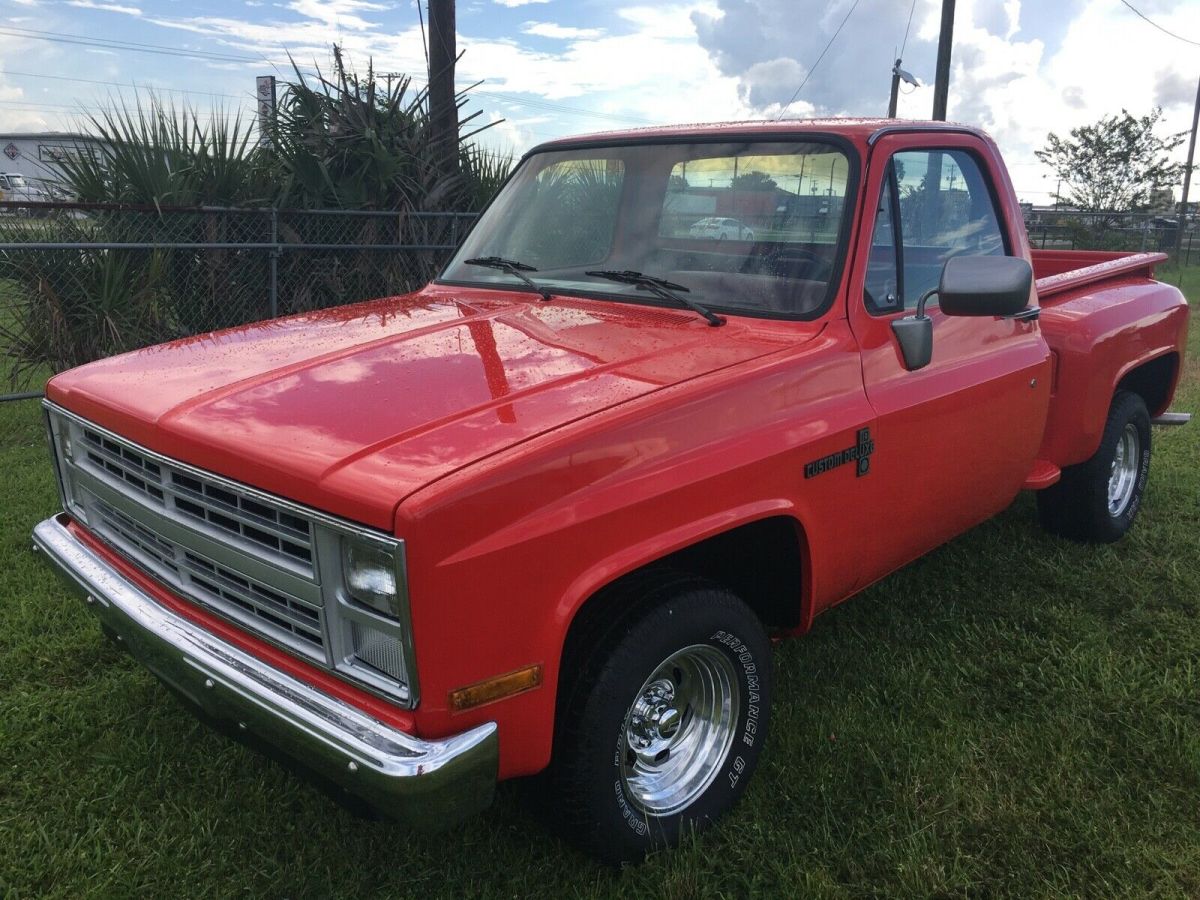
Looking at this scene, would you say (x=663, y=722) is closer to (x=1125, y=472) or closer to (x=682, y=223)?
(x=682, y=223)

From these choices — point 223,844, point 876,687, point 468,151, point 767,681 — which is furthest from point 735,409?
point 468,151

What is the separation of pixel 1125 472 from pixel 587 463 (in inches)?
154

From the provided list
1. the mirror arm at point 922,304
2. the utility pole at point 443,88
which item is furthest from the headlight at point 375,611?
the utility pole at point 443,88

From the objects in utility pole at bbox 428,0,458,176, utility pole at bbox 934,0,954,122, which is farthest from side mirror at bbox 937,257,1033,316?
utility pole at bbox 934,0,954,122

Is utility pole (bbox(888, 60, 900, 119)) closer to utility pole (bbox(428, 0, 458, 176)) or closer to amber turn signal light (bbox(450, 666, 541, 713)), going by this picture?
utility pole (bbox(428, 0, 458, 176))

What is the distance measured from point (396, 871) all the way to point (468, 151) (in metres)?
7.19

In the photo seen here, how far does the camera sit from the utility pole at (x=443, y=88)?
28.1ft

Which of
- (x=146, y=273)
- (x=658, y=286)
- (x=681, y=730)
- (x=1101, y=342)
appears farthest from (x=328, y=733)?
(x=146, y=273)

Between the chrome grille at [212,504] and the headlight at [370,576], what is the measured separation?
103 millimetres

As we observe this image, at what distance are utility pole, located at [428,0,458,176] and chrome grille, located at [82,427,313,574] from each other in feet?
20.6

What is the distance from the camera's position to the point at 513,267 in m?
3.64

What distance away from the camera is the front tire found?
2.32 meters

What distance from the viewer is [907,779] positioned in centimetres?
297

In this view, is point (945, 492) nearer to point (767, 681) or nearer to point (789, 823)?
point (767, 681)
